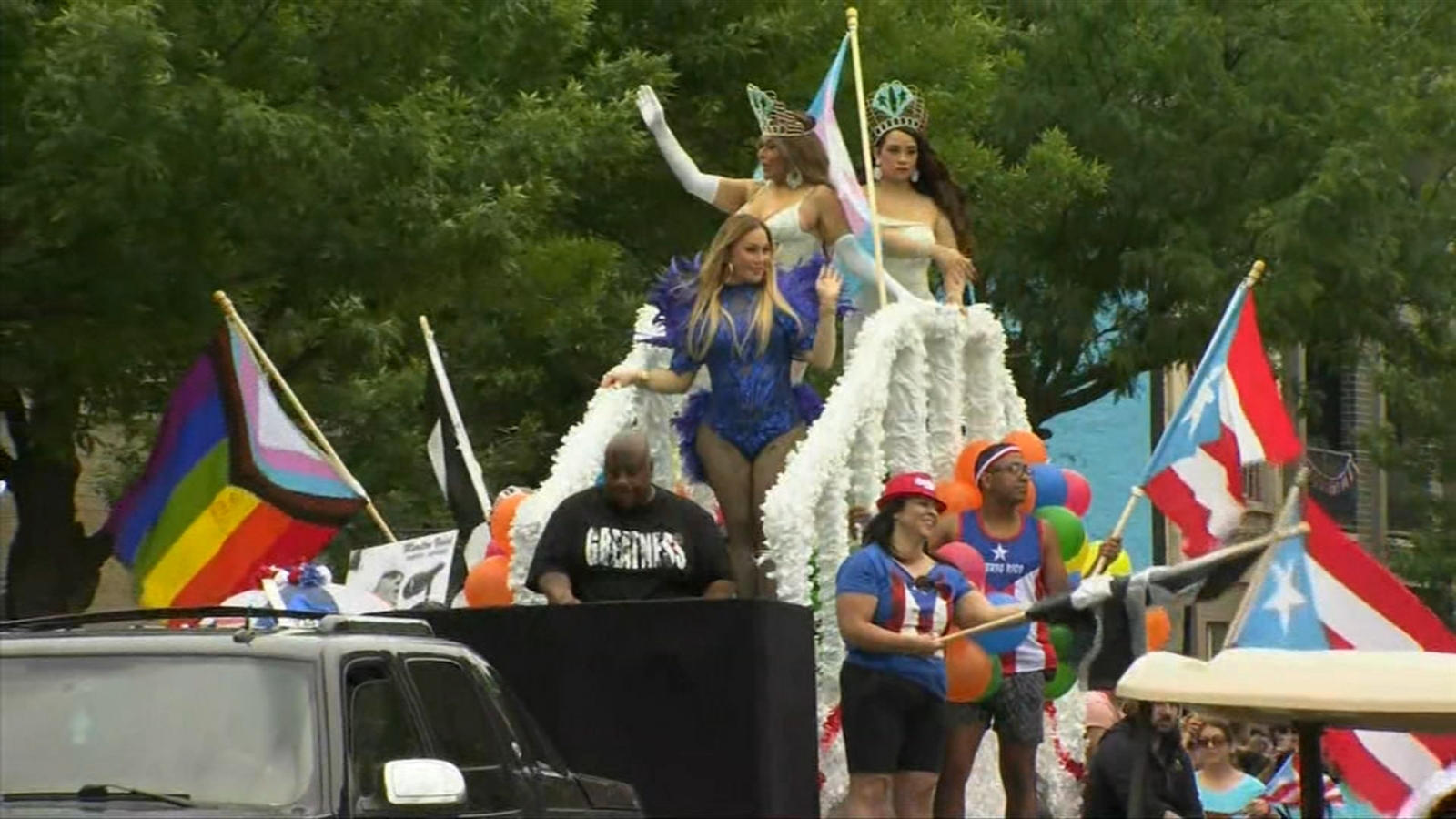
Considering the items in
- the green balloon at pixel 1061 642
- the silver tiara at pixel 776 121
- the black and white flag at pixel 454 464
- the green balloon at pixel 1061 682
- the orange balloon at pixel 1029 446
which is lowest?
the green balloon at pixel 1061 682

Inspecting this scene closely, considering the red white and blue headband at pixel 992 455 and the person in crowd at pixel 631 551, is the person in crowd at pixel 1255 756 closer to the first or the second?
the red white and blue headband at pixel 992 455

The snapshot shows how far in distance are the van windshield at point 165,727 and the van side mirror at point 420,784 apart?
7.5 inches

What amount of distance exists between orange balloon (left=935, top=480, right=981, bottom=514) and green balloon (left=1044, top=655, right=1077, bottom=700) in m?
0.79

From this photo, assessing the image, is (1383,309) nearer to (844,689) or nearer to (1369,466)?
(1369,466)

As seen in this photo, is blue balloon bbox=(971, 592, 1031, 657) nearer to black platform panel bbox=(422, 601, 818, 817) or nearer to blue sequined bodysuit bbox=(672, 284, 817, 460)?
blue sequined bodysuit bbox=(672, 284, 817, 460)

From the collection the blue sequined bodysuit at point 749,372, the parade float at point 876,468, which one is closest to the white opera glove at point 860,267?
the parade float at point 876,468

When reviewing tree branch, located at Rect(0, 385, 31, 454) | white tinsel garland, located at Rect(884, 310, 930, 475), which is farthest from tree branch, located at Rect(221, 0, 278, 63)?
white tinsel garland, located at Rect(884, 310, 930, 475)

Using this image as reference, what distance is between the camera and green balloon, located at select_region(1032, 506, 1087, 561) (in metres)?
15.3

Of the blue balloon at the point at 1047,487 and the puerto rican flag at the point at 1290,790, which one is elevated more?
the blue balloon at the point at 1047,487

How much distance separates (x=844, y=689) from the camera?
12.6m

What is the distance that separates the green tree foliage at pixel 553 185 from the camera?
1694cm

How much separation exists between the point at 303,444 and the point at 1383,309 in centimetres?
1313

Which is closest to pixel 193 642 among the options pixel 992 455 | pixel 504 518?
pixel 992 455

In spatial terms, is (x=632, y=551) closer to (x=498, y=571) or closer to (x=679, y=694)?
(x=679, y=694)
